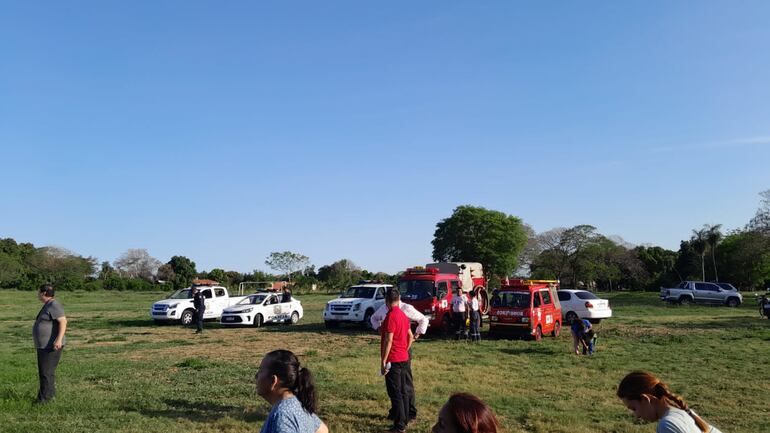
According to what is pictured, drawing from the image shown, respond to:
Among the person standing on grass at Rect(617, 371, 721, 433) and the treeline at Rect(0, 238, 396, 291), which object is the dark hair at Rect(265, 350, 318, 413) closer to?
the person standing on grass at Rect(617, 371, 721, 433)

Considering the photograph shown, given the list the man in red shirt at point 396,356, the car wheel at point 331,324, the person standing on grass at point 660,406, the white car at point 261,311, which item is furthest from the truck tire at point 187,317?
the person standing on grass at point 660,406

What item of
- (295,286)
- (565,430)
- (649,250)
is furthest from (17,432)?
(649,250)

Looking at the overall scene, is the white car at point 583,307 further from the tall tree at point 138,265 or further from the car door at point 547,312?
→ the tall tree at point 138,265

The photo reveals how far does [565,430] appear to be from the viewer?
745 cm

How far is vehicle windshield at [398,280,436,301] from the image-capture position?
2017 cm

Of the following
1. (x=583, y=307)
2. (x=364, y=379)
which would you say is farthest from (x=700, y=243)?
A: (x=364, y=379)

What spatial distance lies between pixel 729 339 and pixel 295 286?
169 feet

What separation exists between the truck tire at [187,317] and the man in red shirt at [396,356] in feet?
61.0

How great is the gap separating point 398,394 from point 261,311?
17.0 metres

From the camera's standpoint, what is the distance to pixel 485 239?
66.3 meters

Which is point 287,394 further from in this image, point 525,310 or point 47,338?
point 525,310

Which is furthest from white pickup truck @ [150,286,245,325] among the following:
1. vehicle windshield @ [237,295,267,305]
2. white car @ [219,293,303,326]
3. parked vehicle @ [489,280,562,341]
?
parked vehicle @ [489,280,562,341]

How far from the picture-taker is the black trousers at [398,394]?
730 cm

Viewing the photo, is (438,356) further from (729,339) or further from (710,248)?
(710,248)
